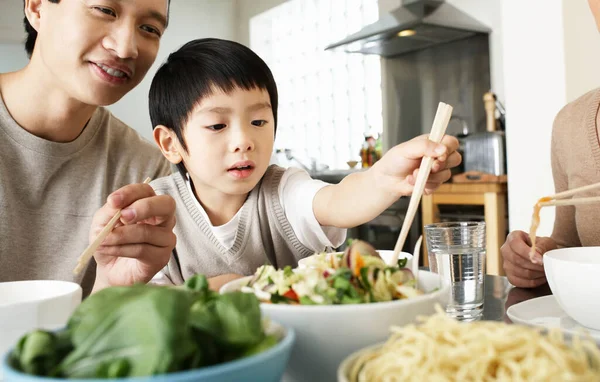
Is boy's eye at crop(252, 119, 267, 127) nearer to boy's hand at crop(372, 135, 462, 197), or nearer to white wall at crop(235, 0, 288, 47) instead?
→ boy's hand at crop(372, 135, 462, 197)

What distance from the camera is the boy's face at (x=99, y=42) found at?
125cm

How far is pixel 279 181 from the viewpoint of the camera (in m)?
1.38

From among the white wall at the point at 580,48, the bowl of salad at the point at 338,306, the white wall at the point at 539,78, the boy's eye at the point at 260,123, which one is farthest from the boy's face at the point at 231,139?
the white wall at the point at 580,48

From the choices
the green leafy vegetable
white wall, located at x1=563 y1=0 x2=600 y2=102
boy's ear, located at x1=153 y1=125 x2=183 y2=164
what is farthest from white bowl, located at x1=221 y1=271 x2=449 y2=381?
white wall, located at x1=563 y1=0 x2=600 y2=102

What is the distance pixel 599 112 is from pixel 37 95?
1464 millimetres

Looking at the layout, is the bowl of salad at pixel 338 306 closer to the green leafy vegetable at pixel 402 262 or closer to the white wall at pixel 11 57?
the green leafy vegetable at pixel 402 262

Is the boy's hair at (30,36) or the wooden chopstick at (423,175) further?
the boy's hair at (30,36)

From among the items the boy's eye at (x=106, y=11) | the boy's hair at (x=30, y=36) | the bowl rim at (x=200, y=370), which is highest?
the boy's hair at (x=30, y=36)

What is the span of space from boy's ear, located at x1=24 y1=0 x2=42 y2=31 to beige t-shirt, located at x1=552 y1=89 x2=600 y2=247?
55.0 inches

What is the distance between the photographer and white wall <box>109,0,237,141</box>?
642cm

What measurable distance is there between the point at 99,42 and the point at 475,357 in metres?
1.17

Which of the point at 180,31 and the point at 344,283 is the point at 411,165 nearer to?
the point at 344,283

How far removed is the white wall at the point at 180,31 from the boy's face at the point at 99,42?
5.12 m

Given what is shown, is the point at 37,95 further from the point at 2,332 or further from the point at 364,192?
the point at 2,332
